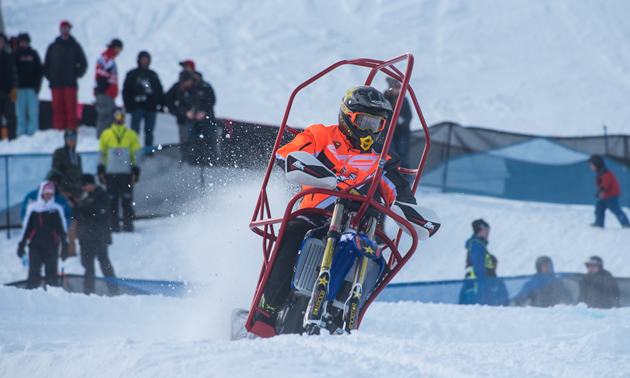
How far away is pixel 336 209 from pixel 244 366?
1474 mm

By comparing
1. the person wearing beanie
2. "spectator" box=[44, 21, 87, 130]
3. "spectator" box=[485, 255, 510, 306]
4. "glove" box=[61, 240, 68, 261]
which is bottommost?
"spectator" box=[485, 255, 510, 306]

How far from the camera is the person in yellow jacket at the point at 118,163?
972 cm

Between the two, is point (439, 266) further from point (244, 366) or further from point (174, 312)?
point (244, 366)

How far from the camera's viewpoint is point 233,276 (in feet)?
20.4

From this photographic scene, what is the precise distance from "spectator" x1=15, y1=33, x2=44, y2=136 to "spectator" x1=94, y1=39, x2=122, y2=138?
4.43 ft

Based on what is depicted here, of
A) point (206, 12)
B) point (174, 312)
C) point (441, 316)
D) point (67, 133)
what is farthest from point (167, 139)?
point (206, 12)

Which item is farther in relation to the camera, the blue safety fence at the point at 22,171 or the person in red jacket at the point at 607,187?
the person in red jacket at the point at 607,187

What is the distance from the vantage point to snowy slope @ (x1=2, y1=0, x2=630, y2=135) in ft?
78.1

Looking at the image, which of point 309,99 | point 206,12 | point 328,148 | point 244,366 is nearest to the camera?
point 244,366

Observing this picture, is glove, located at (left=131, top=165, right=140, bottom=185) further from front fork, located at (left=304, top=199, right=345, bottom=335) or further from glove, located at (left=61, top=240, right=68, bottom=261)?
front fork, located at (left=304, top=199, right=345, bottom=335)

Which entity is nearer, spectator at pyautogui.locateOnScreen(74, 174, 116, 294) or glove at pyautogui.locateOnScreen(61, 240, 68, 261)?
glove at pyautogui.locateOnScreen(61, 240, 68, 261)

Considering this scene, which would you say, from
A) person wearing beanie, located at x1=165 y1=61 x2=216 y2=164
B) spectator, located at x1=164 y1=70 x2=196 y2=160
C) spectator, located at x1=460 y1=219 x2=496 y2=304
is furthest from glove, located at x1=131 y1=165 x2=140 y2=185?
spectator, located at x1=460 y1=219 x2=496 y2=304

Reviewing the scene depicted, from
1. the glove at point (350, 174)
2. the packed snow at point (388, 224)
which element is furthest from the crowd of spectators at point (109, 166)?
the glove at point (350, 174)

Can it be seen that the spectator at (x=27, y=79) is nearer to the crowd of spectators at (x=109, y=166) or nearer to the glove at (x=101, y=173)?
the crowd of spectators at (x=109, y=166)
